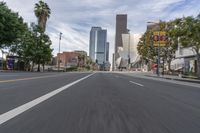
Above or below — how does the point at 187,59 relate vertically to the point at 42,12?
below

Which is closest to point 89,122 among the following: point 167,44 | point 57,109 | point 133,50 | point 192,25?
point 57,109

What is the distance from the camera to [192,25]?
4872 cm

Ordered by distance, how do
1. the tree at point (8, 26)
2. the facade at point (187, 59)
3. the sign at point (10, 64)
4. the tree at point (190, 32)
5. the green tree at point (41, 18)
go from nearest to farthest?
the tree at point (190, 32), the tree at point (8, 26), the sign at point (10, 64), the facade at point (187, 59), the green tree at point (41, 18)

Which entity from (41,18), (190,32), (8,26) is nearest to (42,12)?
(41,18)

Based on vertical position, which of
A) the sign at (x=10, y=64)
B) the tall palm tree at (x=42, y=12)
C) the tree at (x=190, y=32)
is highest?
Answer: the tall palm tree at (x=42, y=12)

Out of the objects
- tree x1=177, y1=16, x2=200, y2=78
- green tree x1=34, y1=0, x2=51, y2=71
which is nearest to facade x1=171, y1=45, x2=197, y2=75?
tree x1=177, y1=16, x2=200, y2=78

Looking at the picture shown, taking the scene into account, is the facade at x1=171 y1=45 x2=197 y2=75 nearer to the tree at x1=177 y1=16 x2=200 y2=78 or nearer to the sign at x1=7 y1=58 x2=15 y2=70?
the tree at x1=177 y1=16 x2=200 y2=78

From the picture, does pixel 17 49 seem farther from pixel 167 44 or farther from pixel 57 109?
pixel 57 109

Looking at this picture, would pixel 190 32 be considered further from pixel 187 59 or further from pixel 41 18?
pixel 41 18

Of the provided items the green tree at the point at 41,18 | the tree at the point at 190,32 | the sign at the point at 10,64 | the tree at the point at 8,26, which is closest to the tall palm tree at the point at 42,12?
the green tree at the point at 41,18

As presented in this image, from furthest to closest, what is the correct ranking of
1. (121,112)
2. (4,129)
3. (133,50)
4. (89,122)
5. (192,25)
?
(133,50) → (192,25) → (121,112) → (89,122) → (4,129)

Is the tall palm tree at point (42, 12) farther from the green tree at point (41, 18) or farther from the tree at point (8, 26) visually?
the tree at point (8, 26)

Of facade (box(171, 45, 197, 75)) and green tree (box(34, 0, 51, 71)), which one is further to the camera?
green tree (box(34, 0, 51, 71))

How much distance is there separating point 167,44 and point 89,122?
226ft
